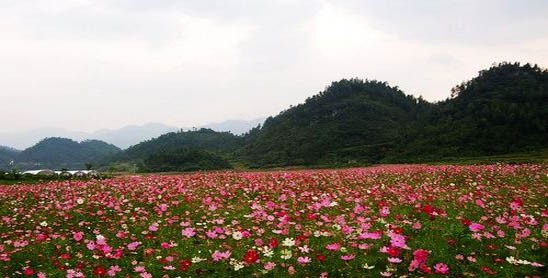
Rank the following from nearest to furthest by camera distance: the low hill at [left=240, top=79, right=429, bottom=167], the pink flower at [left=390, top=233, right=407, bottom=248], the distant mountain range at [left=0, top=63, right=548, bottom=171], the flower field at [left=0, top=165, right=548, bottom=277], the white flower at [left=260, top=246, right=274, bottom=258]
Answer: the pink flower at [left=390, top=233, right=407, bottom=248] → the white flower at [left=260, top=246, right=274, bottom=258] → the flower field at [left=0, top=165, right=548, bottom=277] → the distant mountain range at [left=0, top=63, right=548, bottom=171] → the low hill at [left=240, top=79, right=429, bottom=167]

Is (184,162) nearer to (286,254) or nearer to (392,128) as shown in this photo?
(392,128)

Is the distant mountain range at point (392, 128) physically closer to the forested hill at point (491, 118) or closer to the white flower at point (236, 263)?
the forested hill at point (491, 118)

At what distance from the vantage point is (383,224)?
8.59 meters

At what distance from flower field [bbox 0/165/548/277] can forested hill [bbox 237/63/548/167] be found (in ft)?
241

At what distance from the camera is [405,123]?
147000 mm

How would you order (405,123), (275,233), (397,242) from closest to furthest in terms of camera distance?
1. (397,242)
2. (275,233)
3. (405,123)

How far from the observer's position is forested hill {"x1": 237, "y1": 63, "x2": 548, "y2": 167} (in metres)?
91.6

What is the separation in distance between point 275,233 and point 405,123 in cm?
14465

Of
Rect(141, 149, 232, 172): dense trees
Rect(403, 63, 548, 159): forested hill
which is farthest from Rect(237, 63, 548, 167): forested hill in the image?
Rect(141, 149, 232, 172): dense trees

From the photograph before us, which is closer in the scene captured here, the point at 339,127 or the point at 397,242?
the point at 397,242

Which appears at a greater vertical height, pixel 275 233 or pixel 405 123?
pixel 405 123

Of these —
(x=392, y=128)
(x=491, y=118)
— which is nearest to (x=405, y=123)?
(x=392, y=128)

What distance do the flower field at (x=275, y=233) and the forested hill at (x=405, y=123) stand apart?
73601 mm

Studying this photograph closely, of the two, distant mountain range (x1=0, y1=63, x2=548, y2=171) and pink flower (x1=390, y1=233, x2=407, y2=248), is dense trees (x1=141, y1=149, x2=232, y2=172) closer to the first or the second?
distant mountain range (x1=0, y1=63, x2=548, y2=171)
